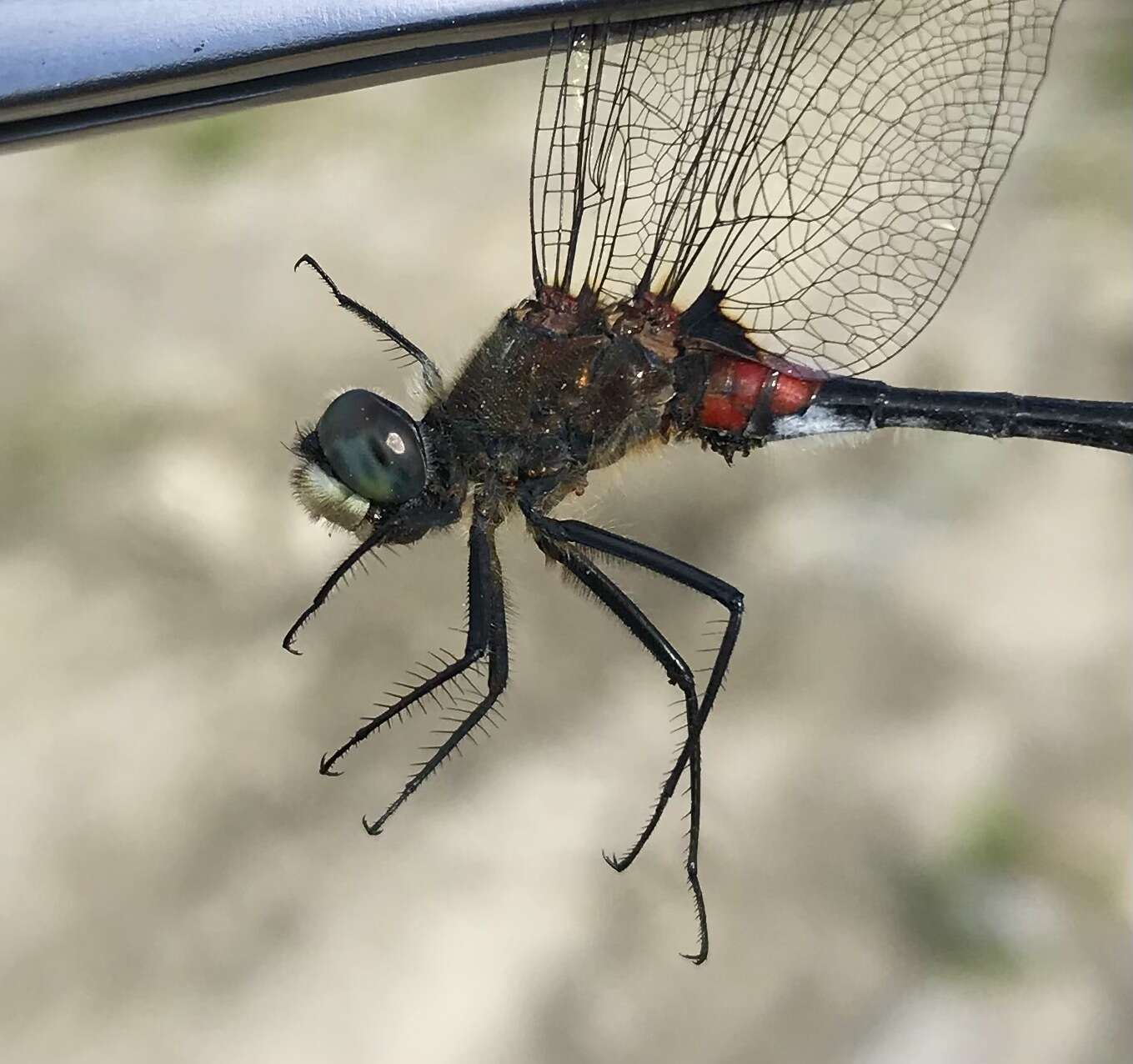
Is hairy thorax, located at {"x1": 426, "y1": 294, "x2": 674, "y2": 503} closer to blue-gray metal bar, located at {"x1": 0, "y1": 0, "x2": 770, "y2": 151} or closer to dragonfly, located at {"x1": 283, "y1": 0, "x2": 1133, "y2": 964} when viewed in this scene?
dragonfly, located at {"x1": 283, "y1": 0, "x2": 1133, "y2": 964}

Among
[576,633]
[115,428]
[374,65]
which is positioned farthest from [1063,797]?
[374,65]

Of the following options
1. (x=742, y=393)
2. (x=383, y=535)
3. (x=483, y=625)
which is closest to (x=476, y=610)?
(x=483, y=625)

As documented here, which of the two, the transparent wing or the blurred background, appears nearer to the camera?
the transparent wing

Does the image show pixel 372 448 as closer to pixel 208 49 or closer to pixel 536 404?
pixel 536 404

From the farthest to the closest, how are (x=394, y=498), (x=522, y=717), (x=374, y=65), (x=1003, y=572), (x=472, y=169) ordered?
1. (x=472, y=169)
2. (x=1003, y=572)
3. (x=522, y=717)
4. (x=394, y=498)
5. (x=374, y=65)

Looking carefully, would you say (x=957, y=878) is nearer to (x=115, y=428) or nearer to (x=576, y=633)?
(x=576, y=633)

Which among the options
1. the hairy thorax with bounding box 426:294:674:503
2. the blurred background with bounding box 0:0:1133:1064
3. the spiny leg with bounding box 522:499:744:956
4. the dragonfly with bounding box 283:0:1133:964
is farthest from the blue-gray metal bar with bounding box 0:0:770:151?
the blurred background with bounding box 0:0:1133:1064
